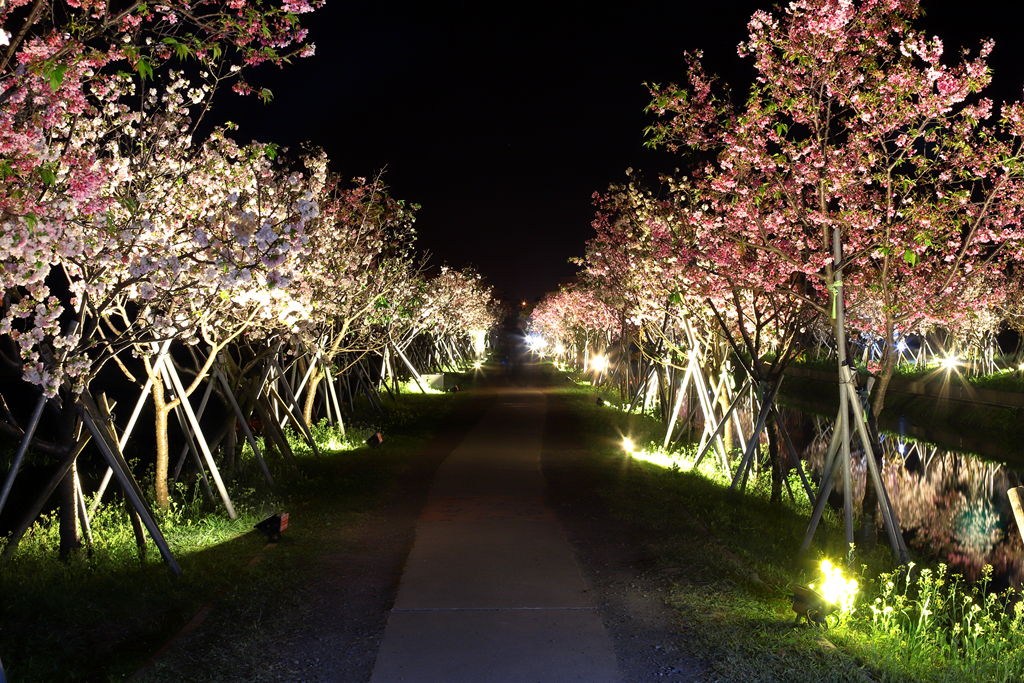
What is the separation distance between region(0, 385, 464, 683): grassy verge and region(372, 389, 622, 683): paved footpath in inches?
36.8

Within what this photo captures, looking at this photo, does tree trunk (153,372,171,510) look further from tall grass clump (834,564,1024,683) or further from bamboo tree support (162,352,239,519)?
tall grass clump (834,564,1024,683)

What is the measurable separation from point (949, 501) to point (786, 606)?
398 inches

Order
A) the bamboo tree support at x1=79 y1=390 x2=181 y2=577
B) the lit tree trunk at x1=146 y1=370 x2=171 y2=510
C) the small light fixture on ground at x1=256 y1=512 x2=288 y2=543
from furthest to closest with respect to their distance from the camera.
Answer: the lit tree trunk at x1=146 y1=370 x2=171 y2=510
the small light fixture on ground at x1=256 y1=512 x2=288 y2=543
the bamboo tree support at x1=79 y1=390 x2=181 y2=577

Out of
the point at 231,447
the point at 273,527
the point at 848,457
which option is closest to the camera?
the point at 848,457

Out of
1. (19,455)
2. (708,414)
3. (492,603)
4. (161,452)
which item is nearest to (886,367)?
(492,603)

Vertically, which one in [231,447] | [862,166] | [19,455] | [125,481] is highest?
[862,166]

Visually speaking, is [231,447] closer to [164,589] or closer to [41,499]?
[41,499]

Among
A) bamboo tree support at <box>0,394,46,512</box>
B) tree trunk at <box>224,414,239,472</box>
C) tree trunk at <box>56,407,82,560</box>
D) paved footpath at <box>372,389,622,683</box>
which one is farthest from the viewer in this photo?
tree trunk at <box>224,414,239,472</box>

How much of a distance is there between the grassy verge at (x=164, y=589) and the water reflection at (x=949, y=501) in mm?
7932

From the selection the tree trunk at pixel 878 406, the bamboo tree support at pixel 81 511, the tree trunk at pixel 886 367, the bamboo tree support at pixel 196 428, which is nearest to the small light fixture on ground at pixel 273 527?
the bamboo tree support at pixel 196 428

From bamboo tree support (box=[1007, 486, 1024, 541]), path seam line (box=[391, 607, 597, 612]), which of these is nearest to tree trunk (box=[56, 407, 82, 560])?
path seam line (box=[391, 607, 597, 612])

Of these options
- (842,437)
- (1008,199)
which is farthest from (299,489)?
(1008,199)

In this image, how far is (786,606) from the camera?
6.38 metres

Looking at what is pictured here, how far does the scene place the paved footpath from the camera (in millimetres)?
5121
